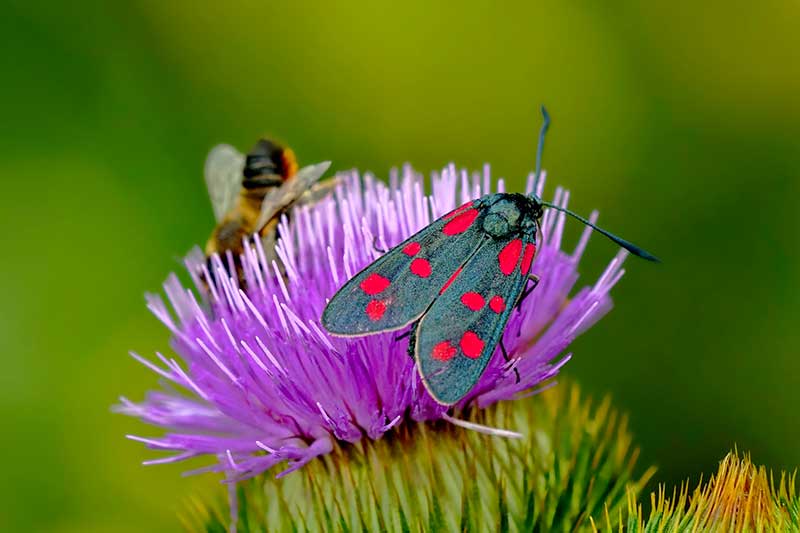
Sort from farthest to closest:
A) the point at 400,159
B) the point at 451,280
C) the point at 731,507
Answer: the point at 400,159 → the point at 451,280 → the point at 731,507

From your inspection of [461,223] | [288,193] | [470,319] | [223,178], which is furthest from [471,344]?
[223,178]

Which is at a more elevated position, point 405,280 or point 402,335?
point 405,280

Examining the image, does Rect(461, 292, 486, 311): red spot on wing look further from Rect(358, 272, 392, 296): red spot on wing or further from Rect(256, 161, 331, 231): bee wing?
Rect(256, 161, 331, 231): bee wing

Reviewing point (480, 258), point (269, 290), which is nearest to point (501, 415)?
point (480, 258)

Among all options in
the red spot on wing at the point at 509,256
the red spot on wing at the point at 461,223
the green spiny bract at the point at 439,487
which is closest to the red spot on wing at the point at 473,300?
the red spot on wing at the point at 509,256

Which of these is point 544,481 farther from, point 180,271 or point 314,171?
point 180,271

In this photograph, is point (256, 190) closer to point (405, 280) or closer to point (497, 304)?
point (405, 280)
